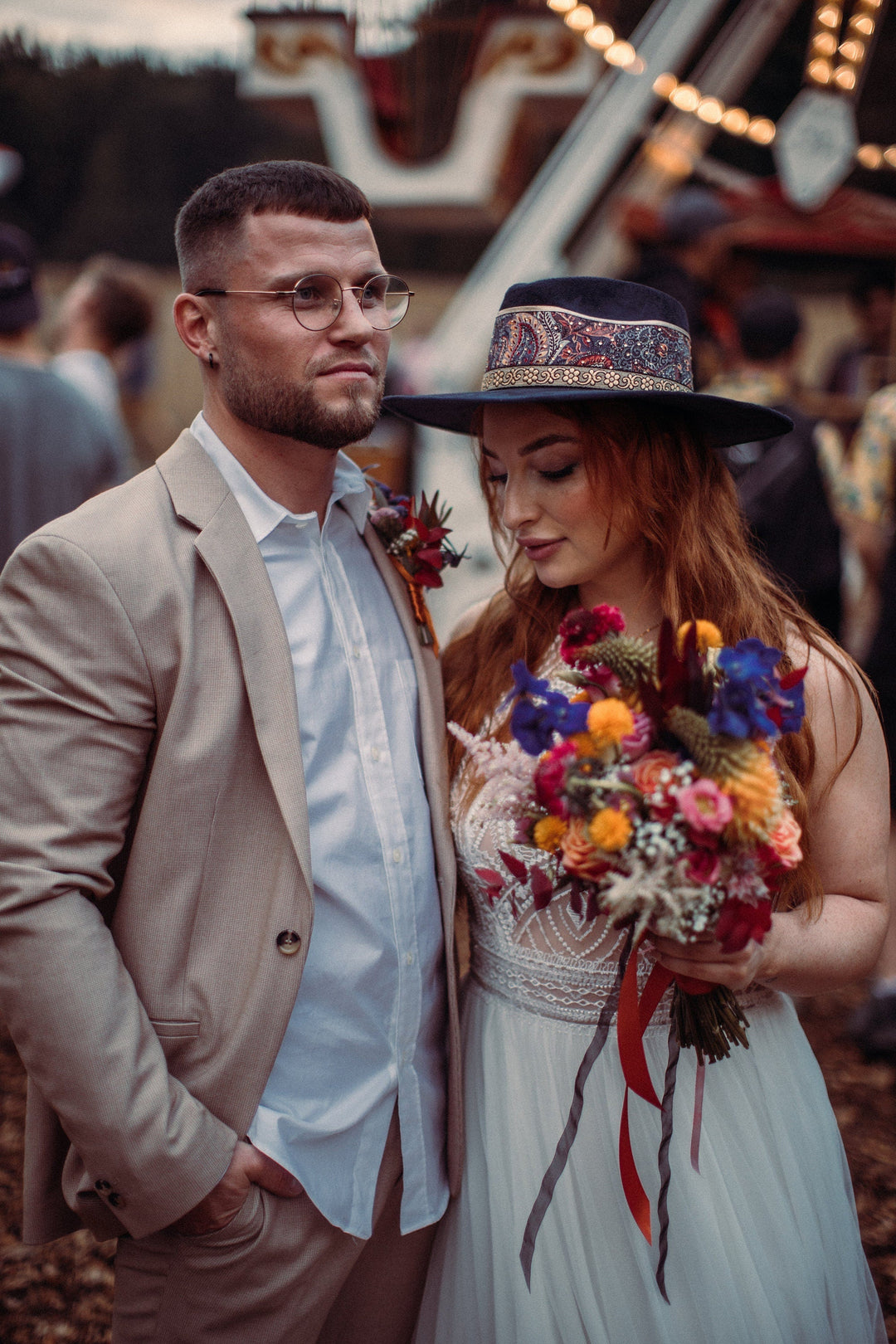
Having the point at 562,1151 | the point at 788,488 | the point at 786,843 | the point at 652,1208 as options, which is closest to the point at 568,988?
the point at 562,1151

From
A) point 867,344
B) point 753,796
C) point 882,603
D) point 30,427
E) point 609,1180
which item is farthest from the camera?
point 867,344

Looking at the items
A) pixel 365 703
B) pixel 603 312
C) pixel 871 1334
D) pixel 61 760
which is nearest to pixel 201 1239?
pixel 61 760

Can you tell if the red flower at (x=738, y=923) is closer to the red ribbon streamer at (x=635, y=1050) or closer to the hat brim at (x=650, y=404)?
the red ribbon streamer at (x=635, y=1050)

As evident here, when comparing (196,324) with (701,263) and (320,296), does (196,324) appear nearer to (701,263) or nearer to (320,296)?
(320,296)

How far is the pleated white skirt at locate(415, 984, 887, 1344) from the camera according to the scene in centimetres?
178

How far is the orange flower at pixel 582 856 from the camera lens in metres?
1.44

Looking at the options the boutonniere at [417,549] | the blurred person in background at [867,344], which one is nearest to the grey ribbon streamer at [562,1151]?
the boutonniere at [417,549]

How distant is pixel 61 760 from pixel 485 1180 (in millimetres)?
1106

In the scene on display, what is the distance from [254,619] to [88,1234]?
90.1 inches

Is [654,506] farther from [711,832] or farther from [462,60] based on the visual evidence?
[462,60]

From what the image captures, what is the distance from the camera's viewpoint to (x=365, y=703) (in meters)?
1.89

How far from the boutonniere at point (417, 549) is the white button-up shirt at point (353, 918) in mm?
160

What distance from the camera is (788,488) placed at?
3908mm

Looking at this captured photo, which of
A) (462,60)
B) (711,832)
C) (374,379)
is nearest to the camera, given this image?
(711,832)
